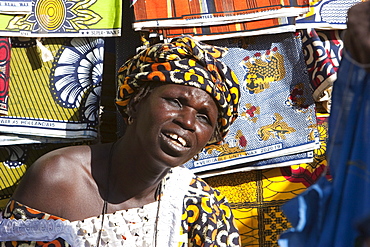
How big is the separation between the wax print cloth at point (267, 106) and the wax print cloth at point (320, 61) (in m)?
0.06

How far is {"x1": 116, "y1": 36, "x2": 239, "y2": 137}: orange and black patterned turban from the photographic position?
8.40ft

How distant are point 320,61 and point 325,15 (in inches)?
9.7

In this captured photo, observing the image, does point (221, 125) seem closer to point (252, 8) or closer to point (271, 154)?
point (271, 154)

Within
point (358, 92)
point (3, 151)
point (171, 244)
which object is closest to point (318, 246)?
point (358, 92)

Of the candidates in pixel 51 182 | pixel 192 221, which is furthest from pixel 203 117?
pixel 51 182

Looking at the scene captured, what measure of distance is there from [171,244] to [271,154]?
0.77 meters

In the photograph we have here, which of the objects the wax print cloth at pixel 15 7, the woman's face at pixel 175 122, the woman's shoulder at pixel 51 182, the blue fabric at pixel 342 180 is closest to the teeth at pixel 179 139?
the woman's face at pixel 175 122

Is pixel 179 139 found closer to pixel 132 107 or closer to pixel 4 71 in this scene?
pixel 132 107

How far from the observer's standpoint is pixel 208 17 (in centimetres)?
310

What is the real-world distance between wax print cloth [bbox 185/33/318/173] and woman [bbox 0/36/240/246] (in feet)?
1.26

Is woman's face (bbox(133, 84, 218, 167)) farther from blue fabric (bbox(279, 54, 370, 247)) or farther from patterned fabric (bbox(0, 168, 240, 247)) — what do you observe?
blue fabric (bbox(279, 54, 370, 247))

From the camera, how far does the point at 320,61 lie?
10.7 feet

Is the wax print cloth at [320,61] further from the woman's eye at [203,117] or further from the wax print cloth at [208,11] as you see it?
the woman's eye at [203,117]

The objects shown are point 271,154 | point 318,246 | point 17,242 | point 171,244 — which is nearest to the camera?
point 318,246
